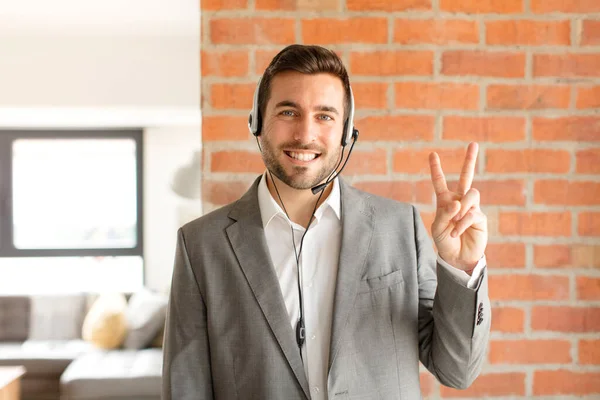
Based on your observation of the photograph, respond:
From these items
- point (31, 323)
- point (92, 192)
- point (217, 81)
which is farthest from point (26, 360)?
point (217, 81)

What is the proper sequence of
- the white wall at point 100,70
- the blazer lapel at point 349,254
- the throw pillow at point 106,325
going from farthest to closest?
1. the throw pillow at point 106,325
2. the white wall at point 100,70
3. the blazer lapel at point 349,254

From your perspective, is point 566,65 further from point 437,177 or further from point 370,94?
point 437,177

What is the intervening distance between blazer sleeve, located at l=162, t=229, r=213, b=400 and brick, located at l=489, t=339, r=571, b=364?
87cm

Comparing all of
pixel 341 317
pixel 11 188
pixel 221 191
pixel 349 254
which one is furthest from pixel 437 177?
pixel 11 188

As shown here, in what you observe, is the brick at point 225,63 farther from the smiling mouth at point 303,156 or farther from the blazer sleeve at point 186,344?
the blazer sleeve at point 186,344

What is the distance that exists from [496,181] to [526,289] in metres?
0.33

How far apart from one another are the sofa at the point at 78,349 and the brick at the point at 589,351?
123 inches

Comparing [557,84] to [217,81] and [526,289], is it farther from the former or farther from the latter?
[217,81]

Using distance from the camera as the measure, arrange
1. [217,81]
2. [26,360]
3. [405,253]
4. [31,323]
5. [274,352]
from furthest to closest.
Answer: [31,323]
[26,360]
[217,81]
[405,253]
[274,352]

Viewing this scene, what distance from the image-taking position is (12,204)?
18.4 feet

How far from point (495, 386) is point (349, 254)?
2.42 ft

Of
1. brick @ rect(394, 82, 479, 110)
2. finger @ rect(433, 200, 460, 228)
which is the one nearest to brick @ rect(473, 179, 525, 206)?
brick @ rect(394, 82, 479, 110)

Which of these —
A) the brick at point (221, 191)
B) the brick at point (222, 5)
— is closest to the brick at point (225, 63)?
the brick at point (222, 5)

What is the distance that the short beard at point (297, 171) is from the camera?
1203mm
